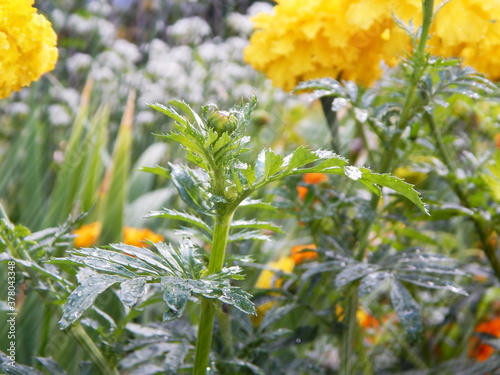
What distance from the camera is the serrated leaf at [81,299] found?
28 cm

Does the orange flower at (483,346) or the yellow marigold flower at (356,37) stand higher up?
the yellow marigold flower at (356,37)

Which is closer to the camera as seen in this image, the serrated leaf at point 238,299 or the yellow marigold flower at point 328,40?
the serrated leaf at point 238,299

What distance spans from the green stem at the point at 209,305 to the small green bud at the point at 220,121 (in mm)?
56

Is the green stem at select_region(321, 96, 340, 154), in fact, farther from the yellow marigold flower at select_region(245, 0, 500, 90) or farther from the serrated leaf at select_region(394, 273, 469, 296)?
the serrated leaf at select_region(394, 273, 469, 296)

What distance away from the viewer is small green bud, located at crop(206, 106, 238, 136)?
0.33m

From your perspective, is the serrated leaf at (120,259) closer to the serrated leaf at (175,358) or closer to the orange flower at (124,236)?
the serrated leaf at (175,358)

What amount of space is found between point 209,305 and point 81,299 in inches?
4.0

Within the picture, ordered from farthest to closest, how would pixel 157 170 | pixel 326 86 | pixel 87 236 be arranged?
1. pixel 87 236
2. pixel 326 86
3. pixel 157 170

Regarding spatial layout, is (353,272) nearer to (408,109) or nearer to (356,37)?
Result: (408,109)

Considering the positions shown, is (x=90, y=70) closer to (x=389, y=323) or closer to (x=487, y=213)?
(x=389, y=323)

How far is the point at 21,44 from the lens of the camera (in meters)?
0.45

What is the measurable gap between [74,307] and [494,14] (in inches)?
19.3

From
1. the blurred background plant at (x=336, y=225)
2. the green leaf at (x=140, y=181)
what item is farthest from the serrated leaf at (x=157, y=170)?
the green leaf at (x=140, y=181)

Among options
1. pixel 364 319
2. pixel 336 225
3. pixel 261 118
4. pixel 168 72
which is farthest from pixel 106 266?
pixel 168 72
